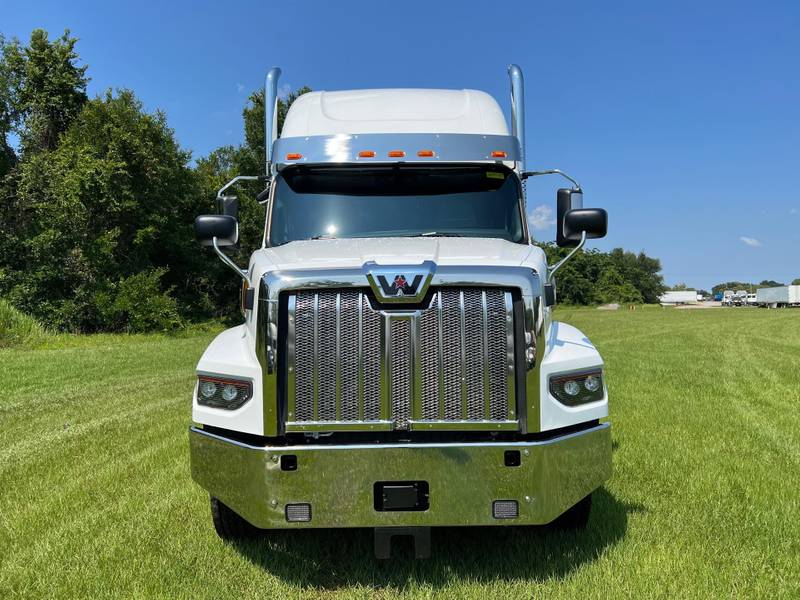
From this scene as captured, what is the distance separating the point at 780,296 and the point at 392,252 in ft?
315

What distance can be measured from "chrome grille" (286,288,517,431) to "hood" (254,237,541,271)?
226 mm

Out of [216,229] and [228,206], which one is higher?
[228,206]

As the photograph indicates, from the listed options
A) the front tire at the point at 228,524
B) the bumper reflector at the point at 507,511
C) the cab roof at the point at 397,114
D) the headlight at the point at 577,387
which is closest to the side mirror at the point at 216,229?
the cab roof at the point at 397,114

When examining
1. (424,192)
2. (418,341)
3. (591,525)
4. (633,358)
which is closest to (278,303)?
(418,341)

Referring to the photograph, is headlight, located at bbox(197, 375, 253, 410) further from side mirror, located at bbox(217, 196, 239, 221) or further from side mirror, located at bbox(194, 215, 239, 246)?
side mirror, located at bbox(217, 196, 239, 221)

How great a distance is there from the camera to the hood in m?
3.54

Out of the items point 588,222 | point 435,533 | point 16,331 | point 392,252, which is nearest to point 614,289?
point 16,331

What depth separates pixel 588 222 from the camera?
4656 mm

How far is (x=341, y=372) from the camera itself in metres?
3.39

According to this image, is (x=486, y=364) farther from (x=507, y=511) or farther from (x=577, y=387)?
(x=507, y=511)

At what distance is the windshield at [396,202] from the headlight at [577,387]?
1.43 m

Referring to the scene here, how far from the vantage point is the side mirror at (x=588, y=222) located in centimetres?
465

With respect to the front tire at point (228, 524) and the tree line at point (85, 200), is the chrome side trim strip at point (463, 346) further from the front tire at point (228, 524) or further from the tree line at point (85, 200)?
the tree line at point (85, 200)

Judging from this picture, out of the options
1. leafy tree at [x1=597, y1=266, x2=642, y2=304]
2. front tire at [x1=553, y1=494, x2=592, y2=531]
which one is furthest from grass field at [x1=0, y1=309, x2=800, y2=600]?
leafy tree at [x1=597, y1=266, x2=642, y2=304]
